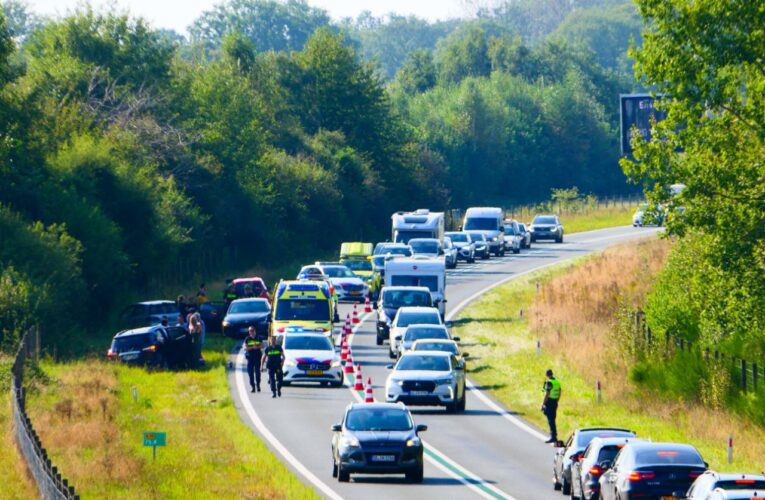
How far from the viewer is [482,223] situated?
8994 cm

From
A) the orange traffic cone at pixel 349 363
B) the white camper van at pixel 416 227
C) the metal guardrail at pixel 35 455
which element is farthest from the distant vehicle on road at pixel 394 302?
the white camper van at pixel 416 227

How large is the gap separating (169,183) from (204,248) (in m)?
6.38

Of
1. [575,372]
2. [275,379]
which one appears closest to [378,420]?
[275,379]

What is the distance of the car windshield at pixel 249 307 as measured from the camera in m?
53.9

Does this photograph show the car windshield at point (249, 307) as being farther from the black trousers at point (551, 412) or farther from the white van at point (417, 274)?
the black trousers at point (551, 412)

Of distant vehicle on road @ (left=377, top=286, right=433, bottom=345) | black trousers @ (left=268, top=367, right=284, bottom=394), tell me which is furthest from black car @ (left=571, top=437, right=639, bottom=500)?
distant vehicle on road @ (left=377, top=286, right=433, bottom=345)

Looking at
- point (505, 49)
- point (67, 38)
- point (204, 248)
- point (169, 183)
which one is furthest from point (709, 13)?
point (505, 49)

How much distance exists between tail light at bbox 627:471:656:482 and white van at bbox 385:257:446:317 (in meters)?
33.9

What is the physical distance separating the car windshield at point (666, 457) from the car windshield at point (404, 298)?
30.8 m

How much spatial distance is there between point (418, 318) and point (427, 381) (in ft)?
37.7

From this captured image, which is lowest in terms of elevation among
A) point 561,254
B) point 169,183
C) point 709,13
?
point 561,254

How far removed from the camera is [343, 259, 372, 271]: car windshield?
231 feet

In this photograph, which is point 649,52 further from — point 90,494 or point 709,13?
point 90,494

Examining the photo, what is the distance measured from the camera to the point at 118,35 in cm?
8194
